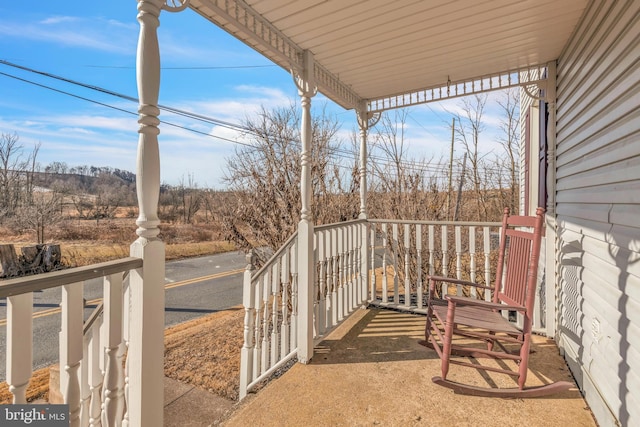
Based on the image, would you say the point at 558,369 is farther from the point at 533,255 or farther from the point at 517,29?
the point at 517,29

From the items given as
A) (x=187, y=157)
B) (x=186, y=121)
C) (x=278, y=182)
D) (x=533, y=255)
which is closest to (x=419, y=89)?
(x=533, y=255)

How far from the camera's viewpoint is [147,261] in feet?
4.06

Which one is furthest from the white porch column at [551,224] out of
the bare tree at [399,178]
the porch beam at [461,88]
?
the bare tree at [399,178]

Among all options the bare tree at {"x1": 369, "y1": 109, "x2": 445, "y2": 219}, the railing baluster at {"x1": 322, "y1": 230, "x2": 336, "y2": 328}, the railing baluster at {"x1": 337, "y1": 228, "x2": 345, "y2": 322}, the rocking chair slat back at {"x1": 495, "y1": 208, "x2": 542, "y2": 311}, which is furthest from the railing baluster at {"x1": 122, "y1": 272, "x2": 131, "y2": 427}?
the bare tree at {"x1": 369, "y1": 109, "x2": 445, "y2": 219}

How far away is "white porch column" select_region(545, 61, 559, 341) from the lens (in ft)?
8.61

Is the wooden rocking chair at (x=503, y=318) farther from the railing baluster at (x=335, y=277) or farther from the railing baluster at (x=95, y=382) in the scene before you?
the railing baluster at (x=95, y=382)

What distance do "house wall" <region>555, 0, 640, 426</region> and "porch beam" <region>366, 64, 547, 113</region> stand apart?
50 cm

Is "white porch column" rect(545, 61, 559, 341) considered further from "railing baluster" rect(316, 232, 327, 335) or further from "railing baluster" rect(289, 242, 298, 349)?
"railing baluster" rect(289, 242, 298, 349)

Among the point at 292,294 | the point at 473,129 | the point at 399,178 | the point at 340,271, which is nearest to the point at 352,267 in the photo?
the point at 340,271

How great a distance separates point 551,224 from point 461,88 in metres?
1.60

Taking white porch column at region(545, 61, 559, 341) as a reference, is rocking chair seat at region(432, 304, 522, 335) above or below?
below

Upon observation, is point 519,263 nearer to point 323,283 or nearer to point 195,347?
point 323,283

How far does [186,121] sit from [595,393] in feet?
33.1

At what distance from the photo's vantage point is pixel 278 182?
523cm
